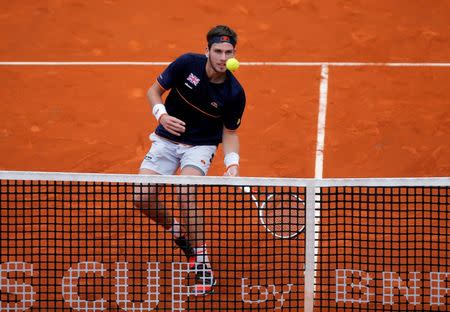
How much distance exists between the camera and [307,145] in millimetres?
9516

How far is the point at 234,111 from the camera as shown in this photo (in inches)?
267

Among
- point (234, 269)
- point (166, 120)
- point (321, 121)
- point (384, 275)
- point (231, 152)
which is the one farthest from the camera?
point (321, 121)

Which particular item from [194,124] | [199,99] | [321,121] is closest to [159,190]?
[194,124]

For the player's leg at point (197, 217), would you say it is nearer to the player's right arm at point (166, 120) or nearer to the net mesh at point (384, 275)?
the player's right arm at point (166, 120)

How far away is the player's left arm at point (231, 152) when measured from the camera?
21.7ft

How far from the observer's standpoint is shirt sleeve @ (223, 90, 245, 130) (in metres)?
6.76

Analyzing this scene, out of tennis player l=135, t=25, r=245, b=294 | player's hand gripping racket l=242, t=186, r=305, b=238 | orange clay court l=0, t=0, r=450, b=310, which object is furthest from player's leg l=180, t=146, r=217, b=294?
orange clay court l=0, t=0, r=450, b=310

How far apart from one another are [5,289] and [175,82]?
6.10 feet

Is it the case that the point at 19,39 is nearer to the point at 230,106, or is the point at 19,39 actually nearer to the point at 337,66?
the point at 337,66

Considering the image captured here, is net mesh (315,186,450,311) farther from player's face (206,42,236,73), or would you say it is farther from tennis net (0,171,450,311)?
player's face (206,42,236,73)

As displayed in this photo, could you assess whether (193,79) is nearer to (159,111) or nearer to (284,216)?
(159,111)

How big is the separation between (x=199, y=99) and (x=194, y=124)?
21 centimetres

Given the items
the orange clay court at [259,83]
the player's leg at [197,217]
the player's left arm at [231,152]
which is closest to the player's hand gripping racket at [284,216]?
the player's left arm at [231,152]

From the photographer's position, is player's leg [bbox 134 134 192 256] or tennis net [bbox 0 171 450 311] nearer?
tennis net [bbox 0 171 450 311]
